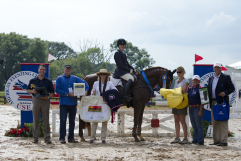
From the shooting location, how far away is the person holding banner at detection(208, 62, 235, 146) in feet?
20.4

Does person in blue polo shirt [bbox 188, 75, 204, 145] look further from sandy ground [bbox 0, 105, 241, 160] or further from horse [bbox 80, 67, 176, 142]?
horse [bbox 80, 67, 176, 142]

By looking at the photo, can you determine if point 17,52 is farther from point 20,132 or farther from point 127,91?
point 127,91

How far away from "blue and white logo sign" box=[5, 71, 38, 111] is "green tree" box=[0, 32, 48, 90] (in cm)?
4834

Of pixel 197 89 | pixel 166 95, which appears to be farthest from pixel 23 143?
pixel 197 89

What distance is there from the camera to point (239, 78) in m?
9.21

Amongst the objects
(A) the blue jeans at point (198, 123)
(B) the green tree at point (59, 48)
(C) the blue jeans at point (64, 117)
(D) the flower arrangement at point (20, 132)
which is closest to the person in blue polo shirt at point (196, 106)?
(A) the blue jeans at point (198, 123)

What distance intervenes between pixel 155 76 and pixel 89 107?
2086 millimetres

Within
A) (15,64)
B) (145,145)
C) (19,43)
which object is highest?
(19,43)

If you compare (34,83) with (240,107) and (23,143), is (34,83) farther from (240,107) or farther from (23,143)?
(240,107)

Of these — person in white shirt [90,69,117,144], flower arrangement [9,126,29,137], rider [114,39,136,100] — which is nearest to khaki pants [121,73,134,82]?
rider [114,39,136,100]

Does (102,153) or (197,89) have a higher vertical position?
(197,89)

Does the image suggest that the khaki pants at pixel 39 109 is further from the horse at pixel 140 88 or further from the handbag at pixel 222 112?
the handbag at pixel 222 112

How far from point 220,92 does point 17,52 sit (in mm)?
56224

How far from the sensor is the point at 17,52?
184 feet
